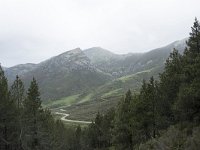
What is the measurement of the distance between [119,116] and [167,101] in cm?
914

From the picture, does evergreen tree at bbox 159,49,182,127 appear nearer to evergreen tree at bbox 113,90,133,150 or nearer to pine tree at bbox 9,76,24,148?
evergreen tree at bbox 113,90,133,150

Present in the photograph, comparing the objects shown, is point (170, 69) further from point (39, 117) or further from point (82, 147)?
point (82, 147)

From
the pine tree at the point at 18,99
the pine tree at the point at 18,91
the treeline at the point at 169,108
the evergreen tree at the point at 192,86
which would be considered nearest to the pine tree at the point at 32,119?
the pine tree at the point at 18,99

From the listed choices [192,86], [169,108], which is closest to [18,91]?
[169,108]

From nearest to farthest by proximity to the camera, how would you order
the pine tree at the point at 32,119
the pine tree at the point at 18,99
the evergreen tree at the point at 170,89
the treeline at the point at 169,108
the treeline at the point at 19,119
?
1. the treeline at the point at 169,108
2. the evergreen tree at the point at 170,89
3. the treeline at the point at 19,119
4. the pine tree at the point at 18,99
5. the pine tree at the point at 32,119

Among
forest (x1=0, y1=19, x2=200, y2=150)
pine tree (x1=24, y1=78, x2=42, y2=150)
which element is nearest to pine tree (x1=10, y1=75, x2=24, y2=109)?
forest (x1=0, y1=19, x2=200, y2=150)

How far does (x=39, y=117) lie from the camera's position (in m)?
56.1

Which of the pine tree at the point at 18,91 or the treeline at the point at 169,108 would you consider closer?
the treeline at the point at 169,108

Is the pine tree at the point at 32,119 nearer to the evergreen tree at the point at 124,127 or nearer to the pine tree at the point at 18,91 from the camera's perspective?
the pine tree at the point at 18,91

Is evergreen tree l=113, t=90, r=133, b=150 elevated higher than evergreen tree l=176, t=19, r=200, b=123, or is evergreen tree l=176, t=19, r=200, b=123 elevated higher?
evergreen tree l=176, t=19, r=200, b=123

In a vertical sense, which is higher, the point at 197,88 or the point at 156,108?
the point at 197,88

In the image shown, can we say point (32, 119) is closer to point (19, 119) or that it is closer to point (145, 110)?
point (19, 119)

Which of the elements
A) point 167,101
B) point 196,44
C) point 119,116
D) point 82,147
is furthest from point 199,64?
point 82,147

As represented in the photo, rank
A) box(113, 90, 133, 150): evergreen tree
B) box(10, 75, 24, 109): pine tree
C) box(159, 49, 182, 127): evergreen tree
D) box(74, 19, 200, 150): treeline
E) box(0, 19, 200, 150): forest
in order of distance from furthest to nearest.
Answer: box(10, 75, 24, 109): pine tree
box(113, 90, 133, 150): evergreen tree
box(159, 49, 182, 127): evergreen tree
box(0, 19, 200, 150): forest
box(74, 19, 200, 150): treeline
